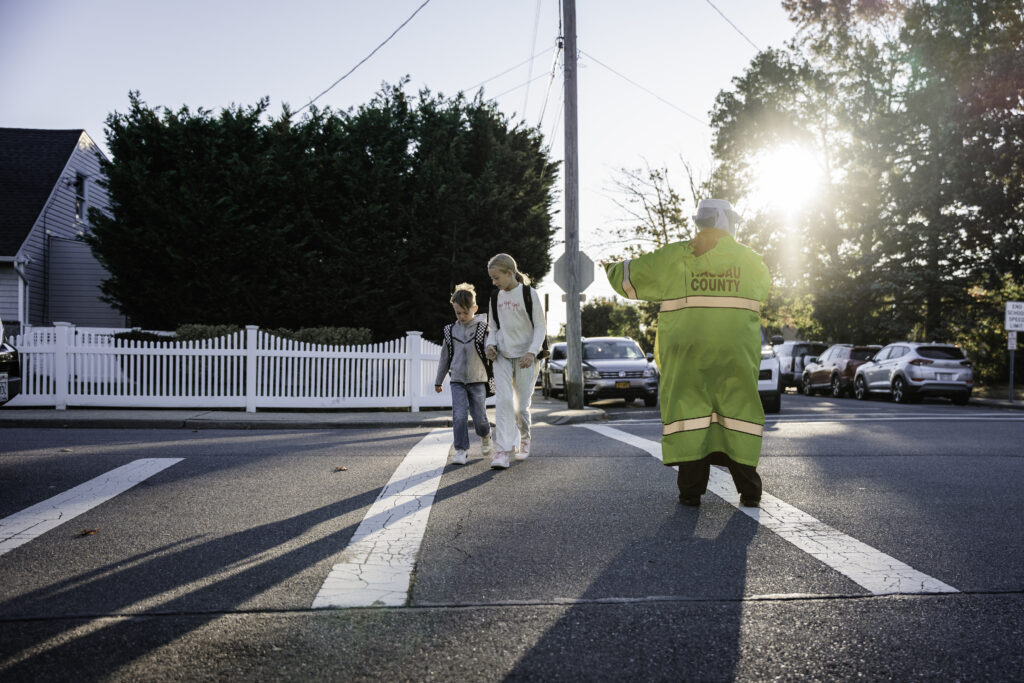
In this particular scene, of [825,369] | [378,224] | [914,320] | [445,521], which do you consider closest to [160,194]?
[378,224]

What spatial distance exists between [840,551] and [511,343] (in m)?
3.70

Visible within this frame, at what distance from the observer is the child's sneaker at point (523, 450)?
774cm

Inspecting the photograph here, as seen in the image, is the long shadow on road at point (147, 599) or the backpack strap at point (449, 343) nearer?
the long shadow on road at point (147, 599)

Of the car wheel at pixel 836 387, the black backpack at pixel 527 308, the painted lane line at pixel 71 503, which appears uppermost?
the black backpack at pixel 527 308

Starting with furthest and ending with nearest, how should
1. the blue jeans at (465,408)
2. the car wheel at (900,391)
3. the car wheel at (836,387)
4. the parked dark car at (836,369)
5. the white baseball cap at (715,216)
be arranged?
the car wheel at (836,387), the parked dark car at (836,369), the car wheel at (900,391), the blue jeans at (465,408), the white baseball cap at (715,216)

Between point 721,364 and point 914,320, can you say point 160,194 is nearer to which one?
point 721,364

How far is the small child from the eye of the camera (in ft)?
25.4

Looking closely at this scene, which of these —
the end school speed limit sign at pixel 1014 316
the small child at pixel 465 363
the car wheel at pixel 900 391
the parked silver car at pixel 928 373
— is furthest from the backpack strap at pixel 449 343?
the end school speed limit sign at pixel 1014 316

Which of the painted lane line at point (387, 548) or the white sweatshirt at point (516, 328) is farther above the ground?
the white sweatshirt at point (516, 328)

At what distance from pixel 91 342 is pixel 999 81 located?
27276mm

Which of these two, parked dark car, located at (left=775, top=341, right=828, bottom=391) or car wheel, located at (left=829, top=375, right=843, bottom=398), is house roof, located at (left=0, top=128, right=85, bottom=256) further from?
parked dark car, located at (left=775, top=341, right=828, bottom=391)

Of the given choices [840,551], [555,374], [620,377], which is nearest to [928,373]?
[620,377]

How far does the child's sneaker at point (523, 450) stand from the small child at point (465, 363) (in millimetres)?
392

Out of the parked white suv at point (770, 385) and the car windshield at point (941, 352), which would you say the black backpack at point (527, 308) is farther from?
the car windshield at point (941, 352)
